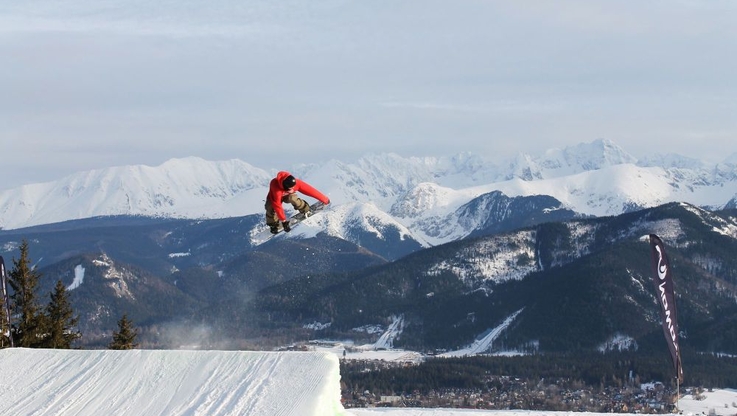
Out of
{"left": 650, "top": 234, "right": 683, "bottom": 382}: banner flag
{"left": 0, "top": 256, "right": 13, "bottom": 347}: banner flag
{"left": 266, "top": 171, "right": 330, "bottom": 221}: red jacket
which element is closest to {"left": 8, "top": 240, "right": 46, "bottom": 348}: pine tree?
{"left": 0, "top": 256, "right": 13, "bottom": 347}: banner flag

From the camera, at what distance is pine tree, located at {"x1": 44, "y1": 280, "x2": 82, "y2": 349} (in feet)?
175

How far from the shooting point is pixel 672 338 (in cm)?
4075

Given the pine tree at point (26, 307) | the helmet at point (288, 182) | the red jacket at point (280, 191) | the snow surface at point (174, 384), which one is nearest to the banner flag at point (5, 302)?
the pine tree at point (26, 307)

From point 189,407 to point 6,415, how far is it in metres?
6.59

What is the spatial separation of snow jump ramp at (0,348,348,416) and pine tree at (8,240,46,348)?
52.6 feet

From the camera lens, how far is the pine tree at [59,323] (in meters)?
53.3

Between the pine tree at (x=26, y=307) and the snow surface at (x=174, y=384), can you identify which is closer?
the snow surface at (x=174, y=384)

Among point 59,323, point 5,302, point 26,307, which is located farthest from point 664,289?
point 26,307

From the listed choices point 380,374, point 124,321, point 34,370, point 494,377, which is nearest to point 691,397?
point 494,377

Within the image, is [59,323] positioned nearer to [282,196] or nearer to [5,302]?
[5,302]

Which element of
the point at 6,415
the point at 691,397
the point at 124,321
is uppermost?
the point at 6,415

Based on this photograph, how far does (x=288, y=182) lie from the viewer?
28.6 m

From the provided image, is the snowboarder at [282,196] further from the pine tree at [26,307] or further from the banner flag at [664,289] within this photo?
the pine tree at [26,307]

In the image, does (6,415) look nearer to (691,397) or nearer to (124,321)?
(124,321)
